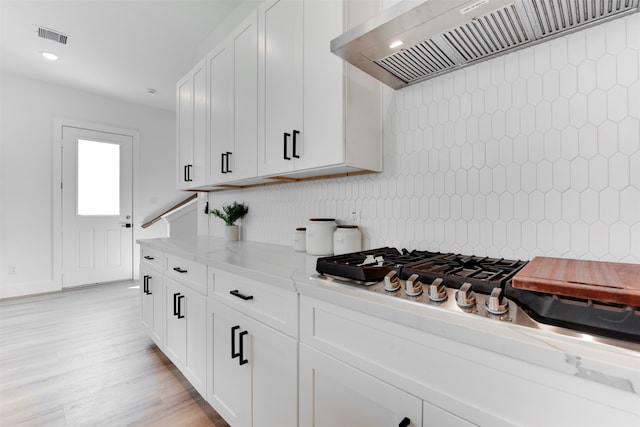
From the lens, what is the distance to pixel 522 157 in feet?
3.57

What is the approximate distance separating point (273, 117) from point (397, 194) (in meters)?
0.81

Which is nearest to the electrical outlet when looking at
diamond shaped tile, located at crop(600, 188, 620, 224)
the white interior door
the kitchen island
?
the kitchen island

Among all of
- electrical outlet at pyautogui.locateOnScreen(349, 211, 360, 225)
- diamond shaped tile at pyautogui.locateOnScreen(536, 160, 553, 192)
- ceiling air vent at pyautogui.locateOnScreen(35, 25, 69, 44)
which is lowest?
electrical outlet at pyautogui.locateOnScreen(349, 211, 360, 225)

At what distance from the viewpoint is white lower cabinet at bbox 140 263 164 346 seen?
2170mm

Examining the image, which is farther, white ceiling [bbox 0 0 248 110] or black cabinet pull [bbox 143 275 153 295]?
white ceiling [bbox 0 0 248 110]

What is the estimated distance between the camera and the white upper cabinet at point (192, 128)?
7.73 feet

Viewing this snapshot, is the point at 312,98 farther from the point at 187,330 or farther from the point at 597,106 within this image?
the point at 187,330

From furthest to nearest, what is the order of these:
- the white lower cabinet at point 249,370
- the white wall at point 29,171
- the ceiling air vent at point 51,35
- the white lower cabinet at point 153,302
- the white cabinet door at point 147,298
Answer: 1. the white wall at point 29,171
2. the ceiling air vent at point 51,35
3. the white cabinet door at point 147,298
4. the white lower cabinet at point 153,302
5. the white lower cabinet at point 249,370

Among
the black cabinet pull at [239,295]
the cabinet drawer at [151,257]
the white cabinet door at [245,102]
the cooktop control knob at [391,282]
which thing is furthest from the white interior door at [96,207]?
the cooktop control knob at [391,282]

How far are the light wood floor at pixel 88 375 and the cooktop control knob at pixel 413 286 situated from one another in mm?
1445

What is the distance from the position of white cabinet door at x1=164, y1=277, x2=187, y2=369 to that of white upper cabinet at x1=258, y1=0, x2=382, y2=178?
3.16 feet

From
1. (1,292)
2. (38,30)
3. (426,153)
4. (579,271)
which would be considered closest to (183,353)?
(426,153)

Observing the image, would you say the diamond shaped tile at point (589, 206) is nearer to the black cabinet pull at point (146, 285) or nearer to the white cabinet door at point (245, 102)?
the white cabinet door at point (245, 102)

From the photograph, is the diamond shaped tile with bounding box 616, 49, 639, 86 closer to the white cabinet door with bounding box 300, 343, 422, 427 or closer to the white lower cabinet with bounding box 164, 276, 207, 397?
the white cabinet door with bounding box 300, 343, 422, 427
